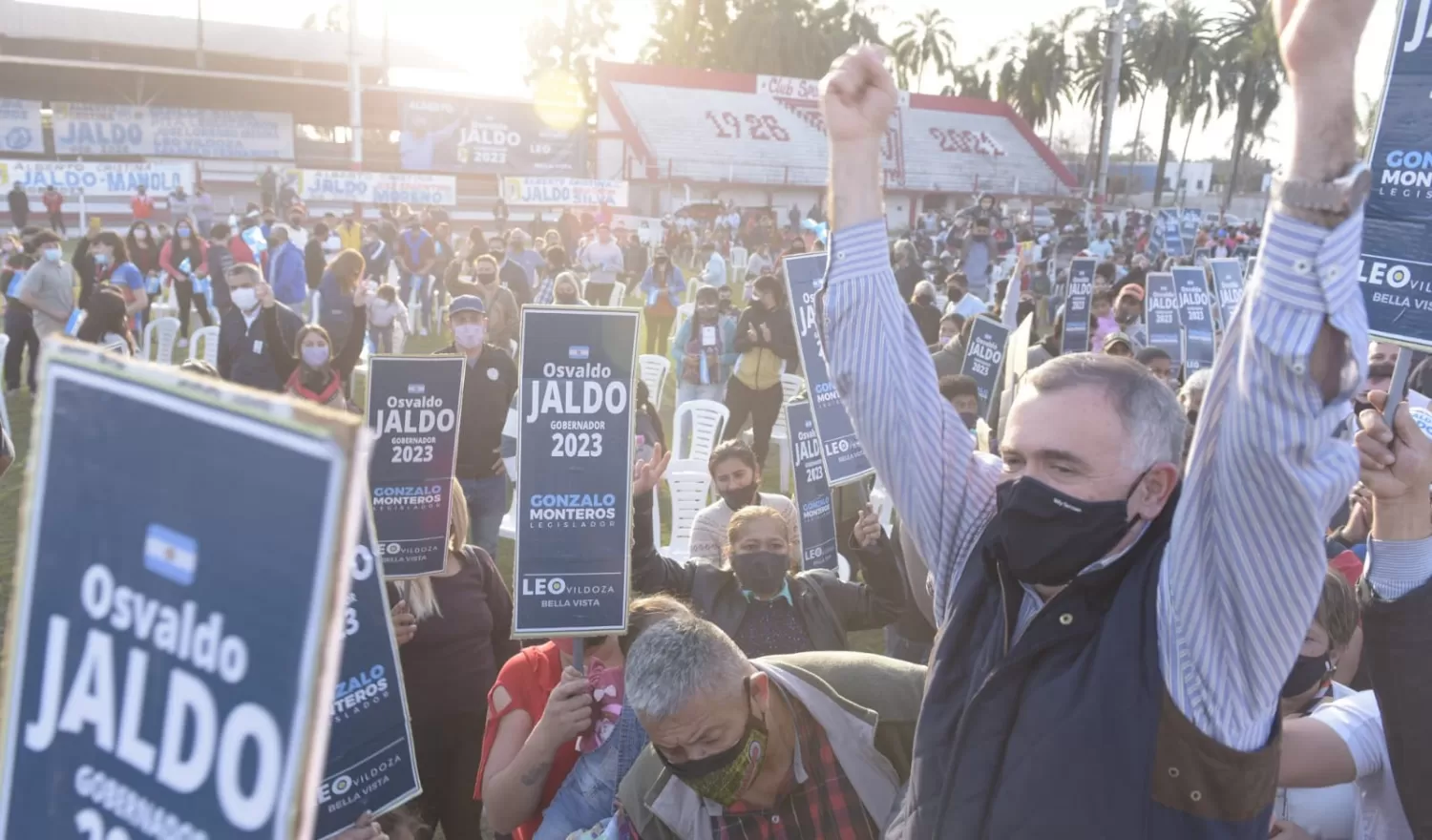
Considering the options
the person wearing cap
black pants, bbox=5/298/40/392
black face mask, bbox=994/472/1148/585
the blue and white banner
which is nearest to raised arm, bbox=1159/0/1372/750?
black face mask, bbox=994/472/1148/585

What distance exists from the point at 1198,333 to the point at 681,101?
37.4 meters

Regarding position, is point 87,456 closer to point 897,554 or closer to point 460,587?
point 460,587

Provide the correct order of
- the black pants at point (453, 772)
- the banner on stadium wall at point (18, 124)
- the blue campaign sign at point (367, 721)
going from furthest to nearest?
the banner on stadium wall at point (18, 124) < the black pants at point (453, 772) < the blue campaign sign at point (367, 721)

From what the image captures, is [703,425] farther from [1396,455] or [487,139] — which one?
[487,139]

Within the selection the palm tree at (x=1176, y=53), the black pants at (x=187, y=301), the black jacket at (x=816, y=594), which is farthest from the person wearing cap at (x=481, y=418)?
the palm tree at (x=1176, y=53)

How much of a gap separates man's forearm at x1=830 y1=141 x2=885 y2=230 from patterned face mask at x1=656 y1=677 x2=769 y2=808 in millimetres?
1286

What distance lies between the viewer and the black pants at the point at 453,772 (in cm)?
398

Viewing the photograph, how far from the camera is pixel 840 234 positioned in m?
1.80

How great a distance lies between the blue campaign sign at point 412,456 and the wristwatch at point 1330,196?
315 cm

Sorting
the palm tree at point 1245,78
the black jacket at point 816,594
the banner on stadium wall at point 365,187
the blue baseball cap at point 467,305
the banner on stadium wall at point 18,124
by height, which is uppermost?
the palm tree at point 1245,78

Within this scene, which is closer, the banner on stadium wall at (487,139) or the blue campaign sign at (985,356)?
the blue campaign sign at (985,356)

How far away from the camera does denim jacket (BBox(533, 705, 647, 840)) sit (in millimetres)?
2908

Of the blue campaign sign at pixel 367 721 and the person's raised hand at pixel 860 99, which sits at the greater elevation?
the person's raised hand at pixel 860 99

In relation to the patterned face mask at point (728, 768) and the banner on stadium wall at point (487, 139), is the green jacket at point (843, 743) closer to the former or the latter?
the patterned face mask at point (728, 768)
